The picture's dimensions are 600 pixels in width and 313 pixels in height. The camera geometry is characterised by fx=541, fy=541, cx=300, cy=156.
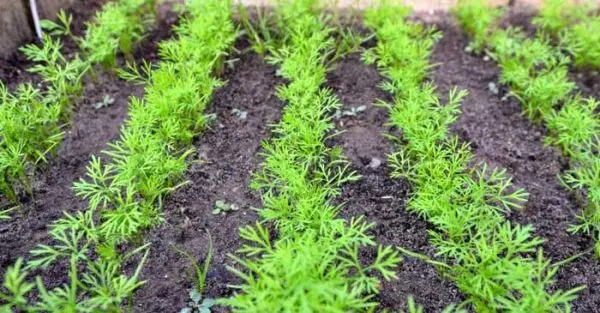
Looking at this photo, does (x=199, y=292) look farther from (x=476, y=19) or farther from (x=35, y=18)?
(x=476, y=19)

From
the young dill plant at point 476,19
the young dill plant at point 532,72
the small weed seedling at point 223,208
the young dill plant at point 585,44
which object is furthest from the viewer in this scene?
the young dill plant at point 476,19

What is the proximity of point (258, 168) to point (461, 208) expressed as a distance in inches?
39.3

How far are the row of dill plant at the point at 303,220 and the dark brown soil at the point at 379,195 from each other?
0.06m

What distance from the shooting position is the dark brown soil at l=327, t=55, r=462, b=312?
2.20 metres

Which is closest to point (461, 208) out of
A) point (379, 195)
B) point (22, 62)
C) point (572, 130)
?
point (379, 195)

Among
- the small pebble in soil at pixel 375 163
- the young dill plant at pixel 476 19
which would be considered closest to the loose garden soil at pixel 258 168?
the small pebble in soil at pixel 375 163

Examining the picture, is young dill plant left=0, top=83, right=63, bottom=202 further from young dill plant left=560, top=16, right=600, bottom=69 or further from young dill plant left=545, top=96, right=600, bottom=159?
young dill plant left=560, top=16, right=600, bottom=69

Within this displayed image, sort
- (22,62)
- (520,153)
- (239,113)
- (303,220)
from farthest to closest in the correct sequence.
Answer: (22,62) → (239,113) → (520,153) → (303,220)

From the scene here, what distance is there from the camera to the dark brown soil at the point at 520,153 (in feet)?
7.68

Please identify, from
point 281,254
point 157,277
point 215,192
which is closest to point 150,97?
point 215,192

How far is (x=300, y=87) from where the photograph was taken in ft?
9.04

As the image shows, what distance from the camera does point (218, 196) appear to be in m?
2.56

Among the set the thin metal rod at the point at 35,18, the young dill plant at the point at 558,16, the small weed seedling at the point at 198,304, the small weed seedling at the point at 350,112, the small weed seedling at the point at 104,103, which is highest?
the thin metal rod at the point at 35,18

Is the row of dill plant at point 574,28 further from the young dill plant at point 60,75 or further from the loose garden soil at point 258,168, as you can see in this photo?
the young dill plant at point 60,75
